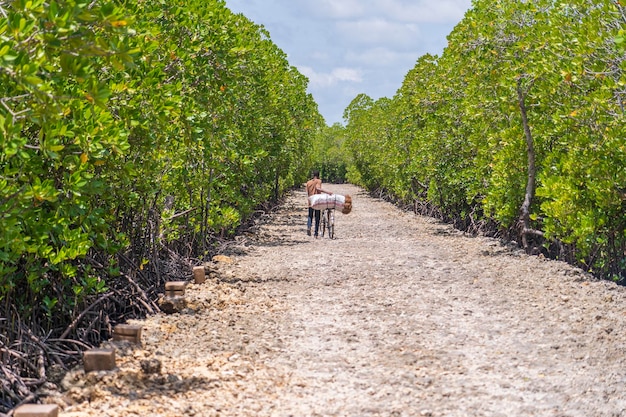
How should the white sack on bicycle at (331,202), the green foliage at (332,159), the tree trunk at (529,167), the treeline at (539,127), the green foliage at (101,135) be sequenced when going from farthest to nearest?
1. the green foliage at (332,159)
2. the white sack on bicycle at (331,202)
3. the tree trunk at (529,167)
4. the treeline at (539,127)
5. the green foliage at (101,135)

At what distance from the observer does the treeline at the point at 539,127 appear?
29.7 ft

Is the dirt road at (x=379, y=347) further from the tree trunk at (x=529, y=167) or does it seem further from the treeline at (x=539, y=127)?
the tree trunk at (x=529, y=167)

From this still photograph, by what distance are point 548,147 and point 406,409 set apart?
8818 mm

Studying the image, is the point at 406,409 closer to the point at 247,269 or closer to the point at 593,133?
the point at 593,133

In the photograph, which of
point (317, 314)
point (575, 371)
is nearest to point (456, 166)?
point (317, 314)

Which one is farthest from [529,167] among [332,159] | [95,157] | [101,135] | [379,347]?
[332,159]

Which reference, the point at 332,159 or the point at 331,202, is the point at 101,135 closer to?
the point at 331,202

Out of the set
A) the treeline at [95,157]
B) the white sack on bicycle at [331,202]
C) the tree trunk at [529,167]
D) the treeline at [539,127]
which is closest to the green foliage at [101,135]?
the treeline at [95,157]

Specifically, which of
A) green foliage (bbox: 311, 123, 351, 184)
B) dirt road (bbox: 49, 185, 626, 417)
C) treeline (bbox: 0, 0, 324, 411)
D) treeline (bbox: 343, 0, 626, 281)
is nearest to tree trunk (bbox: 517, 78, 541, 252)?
treeline (bbox: 343, 0, 626, 281)

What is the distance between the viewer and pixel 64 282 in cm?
645

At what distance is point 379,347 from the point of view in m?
6.82

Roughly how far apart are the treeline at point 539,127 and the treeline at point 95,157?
4.67 metres

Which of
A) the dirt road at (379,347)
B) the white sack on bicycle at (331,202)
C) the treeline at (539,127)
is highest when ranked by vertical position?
the treeline at (539,127)

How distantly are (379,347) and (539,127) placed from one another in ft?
21.8
